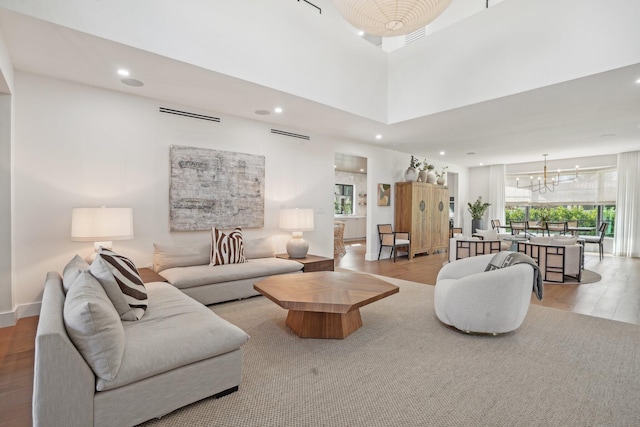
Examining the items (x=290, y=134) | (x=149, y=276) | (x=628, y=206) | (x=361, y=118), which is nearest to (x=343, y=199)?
(x=290, y=134)

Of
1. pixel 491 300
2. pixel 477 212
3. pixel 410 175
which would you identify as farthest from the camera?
pixel 477 212

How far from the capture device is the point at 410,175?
766 cm

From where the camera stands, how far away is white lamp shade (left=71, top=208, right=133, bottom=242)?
3242mm

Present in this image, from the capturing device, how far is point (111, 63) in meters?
3.19

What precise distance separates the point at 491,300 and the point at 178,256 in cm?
362

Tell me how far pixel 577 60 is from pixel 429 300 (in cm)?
319

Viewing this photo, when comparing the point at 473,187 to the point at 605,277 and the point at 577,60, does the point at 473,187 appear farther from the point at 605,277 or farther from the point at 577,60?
the point at 577,60

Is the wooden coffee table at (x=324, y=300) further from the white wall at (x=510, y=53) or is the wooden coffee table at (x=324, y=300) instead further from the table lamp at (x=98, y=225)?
the white wall at (x=510, y=53)

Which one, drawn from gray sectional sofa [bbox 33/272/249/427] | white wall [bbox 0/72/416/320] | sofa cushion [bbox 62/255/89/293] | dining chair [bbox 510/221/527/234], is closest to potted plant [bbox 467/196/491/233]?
dining chair [bbox 510/221/527/234]

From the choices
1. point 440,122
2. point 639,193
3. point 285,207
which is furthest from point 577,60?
point 639,193

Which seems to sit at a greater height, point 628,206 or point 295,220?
point 628,206

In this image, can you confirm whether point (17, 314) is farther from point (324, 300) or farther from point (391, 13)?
point (391, 13)

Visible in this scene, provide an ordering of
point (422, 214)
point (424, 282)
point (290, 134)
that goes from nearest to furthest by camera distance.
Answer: point (424, 282) < point (290, 134) < point (422, 214)

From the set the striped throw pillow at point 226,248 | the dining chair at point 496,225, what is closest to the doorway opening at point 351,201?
the dining chair at point 496,225
